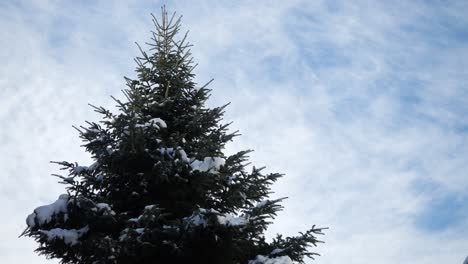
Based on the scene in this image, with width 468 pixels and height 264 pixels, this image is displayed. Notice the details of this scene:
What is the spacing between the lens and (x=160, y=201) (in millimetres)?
8859

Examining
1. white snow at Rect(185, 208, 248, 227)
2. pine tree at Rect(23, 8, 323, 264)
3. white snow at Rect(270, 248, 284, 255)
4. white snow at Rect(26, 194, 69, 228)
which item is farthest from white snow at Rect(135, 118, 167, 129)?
white snow at Rect(270, 248, 284, 255)

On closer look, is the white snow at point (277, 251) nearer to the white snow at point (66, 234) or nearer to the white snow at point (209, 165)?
the white snow at point (209, 165)

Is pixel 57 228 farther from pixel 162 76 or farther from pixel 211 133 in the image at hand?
pixel 162 76

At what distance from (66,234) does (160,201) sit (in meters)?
1.97

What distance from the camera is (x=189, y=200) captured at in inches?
361

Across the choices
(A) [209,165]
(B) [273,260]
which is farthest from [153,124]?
(B) [273,260]

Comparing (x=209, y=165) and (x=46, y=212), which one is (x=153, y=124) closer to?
(x=209, y=165)

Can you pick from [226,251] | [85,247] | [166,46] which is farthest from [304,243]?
[166,46]

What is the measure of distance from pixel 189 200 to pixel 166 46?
4682mm

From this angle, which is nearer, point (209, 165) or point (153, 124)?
point (209, 165)

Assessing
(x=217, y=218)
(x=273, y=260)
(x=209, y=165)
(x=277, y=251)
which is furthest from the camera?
(x=277, y=251)

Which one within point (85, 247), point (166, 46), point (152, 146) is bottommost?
point (85, 247)

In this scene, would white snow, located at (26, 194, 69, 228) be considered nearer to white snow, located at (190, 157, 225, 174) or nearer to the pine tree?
the pine tree

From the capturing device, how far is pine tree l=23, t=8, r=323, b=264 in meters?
7.50
